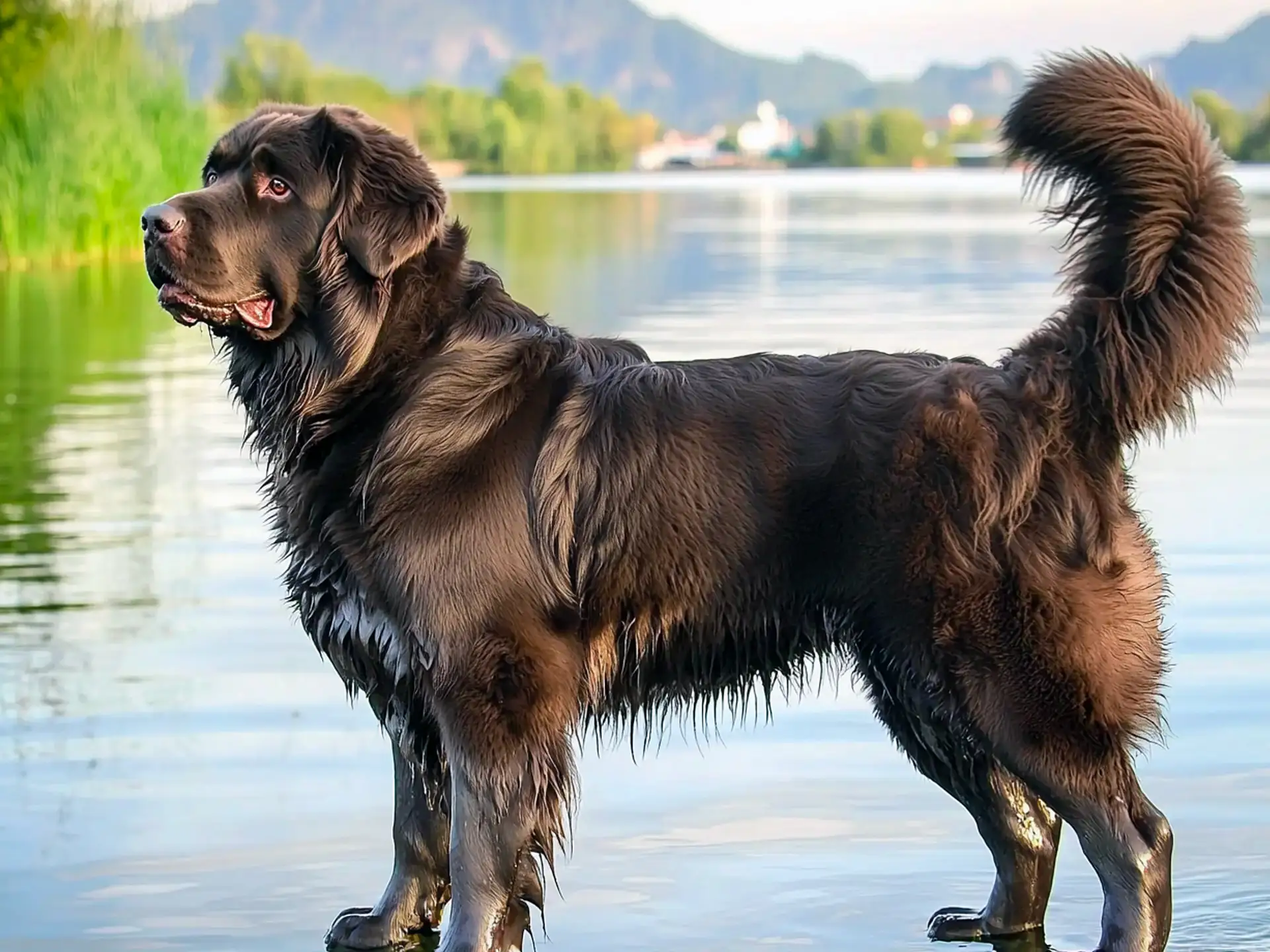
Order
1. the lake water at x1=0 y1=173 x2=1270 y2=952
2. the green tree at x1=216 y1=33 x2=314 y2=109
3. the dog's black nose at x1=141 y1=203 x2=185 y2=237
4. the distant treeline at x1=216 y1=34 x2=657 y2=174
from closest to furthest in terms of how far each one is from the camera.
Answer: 1. the dog's black nose at x1=141 y1=203 x2=185 y2=237
2. the lake water at x1=0 y1=173 x2=1270 y2=952
3. the green tree at x1=216 y1=33 x2=314 y2=109
4. the distant treeline at x1=216 y1=34 x2=657 y2=174

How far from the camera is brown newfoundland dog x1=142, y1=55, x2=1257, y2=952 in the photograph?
466 centimetres

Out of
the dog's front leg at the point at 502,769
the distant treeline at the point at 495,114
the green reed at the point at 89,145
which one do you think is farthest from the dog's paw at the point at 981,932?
the distant treeline at the point at 495,114

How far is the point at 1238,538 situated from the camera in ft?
30.9

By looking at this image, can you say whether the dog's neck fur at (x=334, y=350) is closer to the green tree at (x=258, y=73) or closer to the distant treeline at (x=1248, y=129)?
the green tree at (x=258, y=73)

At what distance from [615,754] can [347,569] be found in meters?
2.06

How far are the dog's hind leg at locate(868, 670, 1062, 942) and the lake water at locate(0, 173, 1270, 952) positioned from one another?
106mm

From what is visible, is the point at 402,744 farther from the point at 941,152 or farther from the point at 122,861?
the point at 941,152

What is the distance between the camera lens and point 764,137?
143m

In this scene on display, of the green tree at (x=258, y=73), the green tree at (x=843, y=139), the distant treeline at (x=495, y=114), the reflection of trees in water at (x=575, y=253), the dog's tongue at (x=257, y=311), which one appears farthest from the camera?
the green tree at (x=843, y=139)

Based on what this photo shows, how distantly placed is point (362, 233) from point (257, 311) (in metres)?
0.35

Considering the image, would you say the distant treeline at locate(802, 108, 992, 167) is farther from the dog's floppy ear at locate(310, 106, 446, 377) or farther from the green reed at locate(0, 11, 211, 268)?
the dog's floppy ear at locate(310, 106, 446, 377)

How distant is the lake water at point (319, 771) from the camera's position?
5.07 metres

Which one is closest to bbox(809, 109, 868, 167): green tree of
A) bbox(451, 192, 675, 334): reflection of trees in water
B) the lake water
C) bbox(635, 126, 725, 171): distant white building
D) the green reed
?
bbox(635, 126, 725, 171): distant white building

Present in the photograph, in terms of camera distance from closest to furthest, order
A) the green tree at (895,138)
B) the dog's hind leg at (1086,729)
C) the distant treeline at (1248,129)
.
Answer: the dog's hind leg at (1086,729), the distant treeline at (1248,129), the green tree at (895,138)
